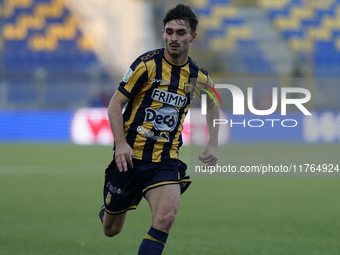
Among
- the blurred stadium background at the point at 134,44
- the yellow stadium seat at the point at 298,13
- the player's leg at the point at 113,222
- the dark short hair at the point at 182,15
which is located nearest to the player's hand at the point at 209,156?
the player's leg at the point at 113,222

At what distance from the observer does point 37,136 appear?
16.5 metres

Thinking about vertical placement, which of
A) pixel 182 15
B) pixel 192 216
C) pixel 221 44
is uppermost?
pixel 221 44

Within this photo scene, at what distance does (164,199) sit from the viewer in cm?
353

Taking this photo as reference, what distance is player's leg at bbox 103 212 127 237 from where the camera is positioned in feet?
13.5

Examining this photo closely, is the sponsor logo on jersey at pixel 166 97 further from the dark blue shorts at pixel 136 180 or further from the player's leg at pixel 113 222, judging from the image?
the player's leg at pixel 113 222

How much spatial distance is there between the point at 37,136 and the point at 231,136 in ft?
19.9

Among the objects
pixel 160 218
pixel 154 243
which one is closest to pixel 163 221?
pixel 160 218

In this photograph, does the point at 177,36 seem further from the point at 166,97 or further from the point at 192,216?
the point at 192,216

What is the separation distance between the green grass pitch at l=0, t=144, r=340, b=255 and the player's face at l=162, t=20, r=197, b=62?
73.4 inches

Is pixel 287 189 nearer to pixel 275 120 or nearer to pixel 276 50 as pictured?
pixel 275 120

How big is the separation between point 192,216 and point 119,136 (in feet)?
10.0

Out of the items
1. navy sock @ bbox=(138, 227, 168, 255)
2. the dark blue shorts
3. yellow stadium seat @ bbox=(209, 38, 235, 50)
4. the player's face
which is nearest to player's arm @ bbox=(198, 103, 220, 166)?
the dark blue shorts

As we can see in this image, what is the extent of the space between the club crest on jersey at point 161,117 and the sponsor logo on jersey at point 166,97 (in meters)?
0.05

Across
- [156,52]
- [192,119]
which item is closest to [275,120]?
[192,119]
